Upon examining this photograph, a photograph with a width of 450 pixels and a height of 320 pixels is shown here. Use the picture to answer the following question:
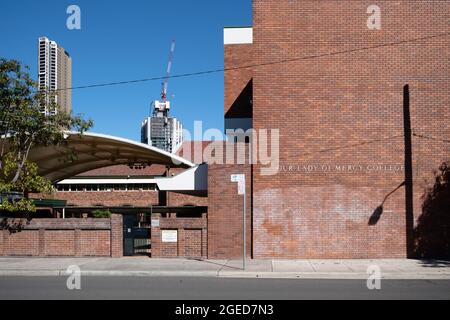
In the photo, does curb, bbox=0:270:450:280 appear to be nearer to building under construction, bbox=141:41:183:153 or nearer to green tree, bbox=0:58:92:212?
green tree, bbox=0:58:92:212

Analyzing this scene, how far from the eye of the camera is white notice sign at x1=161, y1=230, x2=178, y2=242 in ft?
66.8

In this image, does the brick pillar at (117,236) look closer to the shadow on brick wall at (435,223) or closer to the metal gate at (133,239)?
the metal gate at (133,239)

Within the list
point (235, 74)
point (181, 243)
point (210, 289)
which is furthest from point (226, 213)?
point (235, 74)

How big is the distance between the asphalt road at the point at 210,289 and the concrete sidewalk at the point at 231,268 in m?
0.78

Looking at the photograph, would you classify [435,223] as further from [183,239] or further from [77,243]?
[77,243]

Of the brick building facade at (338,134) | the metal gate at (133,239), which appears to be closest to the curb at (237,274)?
the brick building facade at (338,134)

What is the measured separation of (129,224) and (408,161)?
11.5 meters

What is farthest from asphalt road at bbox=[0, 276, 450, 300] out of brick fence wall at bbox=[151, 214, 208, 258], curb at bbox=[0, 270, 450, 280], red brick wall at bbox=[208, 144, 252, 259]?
brick fence wall at bbox=[151, 214, 208, 258]

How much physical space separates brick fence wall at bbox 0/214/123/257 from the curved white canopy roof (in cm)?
660

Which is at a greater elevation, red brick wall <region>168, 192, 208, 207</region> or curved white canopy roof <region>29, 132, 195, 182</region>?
curved white canopy roof <region>29, 132, 195, 182</region>

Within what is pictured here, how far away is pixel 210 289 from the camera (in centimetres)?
1331

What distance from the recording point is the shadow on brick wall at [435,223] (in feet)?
63.9

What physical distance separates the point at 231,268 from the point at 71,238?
24.3ft
